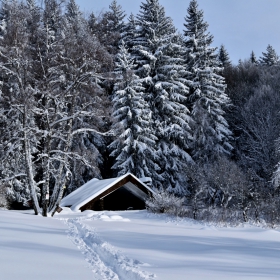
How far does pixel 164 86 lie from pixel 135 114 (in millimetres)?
4367

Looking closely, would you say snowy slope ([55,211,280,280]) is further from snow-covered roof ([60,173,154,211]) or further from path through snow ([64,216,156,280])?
snow-covered roof ([60,173,154,211])

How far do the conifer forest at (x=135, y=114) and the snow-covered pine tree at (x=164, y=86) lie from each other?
0.11 meters

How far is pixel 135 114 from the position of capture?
26.8 metres

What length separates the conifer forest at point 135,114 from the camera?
16641 millimetres

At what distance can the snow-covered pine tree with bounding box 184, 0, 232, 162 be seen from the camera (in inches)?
1118

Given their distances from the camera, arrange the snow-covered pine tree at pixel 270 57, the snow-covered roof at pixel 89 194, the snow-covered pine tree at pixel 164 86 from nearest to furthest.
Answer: the snow-covered roof at pixel 89 194, the snow-covered pine tree at pixel 164 86, the snow-covered pine tree at pixel 270 57

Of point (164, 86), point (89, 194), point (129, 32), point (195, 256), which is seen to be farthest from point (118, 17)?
point (195, 256)

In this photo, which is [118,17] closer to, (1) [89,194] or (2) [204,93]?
(2) [204,93]

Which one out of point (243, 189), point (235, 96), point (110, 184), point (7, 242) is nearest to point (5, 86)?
point (110, 184)

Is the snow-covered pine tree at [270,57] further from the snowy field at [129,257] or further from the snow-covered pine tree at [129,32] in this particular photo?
the snowy field at [129,257]

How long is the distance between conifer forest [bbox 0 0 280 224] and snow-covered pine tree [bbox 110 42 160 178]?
0.09 metres

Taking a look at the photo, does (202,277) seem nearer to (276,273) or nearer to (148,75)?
(276,273)

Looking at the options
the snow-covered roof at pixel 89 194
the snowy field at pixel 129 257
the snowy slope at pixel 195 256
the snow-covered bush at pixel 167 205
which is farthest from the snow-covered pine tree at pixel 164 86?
the snowy field at pixel 129 257

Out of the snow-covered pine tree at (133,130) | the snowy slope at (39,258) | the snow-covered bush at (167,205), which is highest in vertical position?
the snow-covered pine tree at (133,130)
